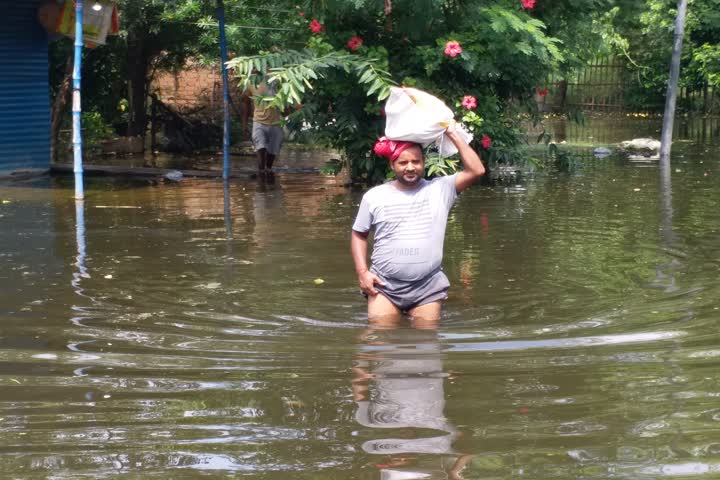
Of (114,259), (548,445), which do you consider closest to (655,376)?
(548,445)

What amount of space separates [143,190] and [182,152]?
647 cm

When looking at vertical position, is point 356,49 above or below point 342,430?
above

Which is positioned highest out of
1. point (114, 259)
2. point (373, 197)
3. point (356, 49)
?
point (356, 49)

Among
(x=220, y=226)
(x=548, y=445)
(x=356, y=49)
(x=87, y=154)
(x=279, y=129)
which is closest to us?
(x=548, y=445)

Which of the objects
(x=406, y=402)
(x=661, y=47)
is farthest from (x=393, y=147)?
(x=661, y=47)

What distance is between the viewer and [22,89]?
16297mm

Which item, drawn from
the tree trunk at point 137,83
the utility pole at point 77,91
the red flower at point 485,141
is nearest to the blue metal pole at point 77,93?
the utility pole at point 77,91

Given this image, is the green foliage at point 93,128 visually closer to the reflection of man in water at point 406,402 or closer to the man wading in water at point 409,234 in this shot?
the man wading in water at point 409,234

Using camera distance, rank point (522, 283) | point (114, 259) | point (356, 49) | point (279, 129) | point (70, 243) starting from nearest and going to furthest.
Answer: point (522, 283) → point (114, 259) → point (70, 243) → point (356, 49) → point (279, 129)

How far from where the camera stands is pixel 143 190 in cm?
1505

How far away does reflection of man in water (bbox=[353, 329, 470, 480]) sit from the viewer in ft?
14.2

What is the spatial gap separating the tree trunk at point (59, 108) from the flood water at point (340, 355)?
254 inches

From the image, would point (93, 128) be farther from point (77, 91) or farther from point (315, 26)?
point (315, 26)

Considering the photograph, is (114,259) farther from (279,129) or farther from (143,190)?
(279,129)
